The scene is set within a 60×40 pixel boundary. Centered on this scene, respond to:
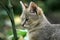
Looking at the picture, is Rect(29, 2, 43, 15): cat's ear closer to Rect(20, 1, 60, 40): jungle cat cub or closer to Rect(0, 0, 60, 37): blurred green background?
Rect(20, 1, 60, 40): jungle cat cub

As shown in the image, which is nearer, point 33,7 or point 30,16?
point 33,7

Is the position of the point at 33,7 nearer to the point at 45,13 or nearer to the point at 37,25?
the point at 37,25

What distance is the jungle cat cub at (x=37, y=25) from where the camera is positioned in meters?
3.82

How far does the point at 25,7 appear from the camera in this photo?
12.7 feet

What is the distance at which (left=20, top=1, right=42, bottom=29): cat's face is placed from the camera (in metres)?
3.83

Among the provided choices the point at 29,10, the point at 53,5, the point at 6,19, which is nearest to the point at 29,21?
the point at 29,10

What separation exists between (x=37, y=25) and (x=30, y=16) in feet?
0.51

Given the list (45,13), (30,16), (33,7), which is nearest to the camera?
(33,7)

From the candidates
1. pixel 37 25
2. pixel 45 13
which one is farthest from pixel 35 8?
pixel 45 13

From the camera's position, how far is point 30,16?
12.8ft

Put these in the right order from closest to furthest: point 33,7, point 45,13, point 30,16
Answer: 1. point 33,7
2. point 30,16
3. point 45,13

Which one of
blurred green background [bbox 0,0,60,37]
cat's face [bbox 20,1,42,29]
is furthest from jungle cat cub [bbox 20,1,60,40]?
blurred green background [bbox 0,0,60,37]

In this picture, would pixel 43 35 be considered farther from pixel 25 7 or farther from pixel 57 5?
pixel 57 5

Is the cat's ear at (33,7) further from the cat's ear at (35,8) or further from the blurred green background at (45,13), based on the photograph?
the blurred green background at (45,13)
